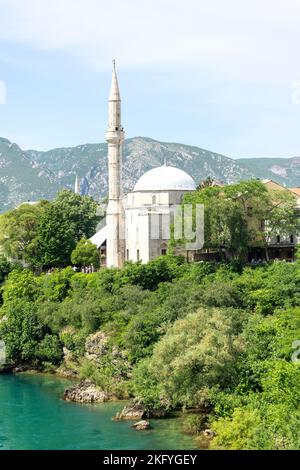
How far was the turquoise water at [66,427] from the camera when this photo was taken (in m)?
28.1

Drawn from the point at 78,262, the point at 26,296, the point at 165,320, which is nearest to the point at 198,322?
the point at 165,320

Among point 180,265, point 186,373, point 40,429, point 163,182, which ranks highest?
point 163,182

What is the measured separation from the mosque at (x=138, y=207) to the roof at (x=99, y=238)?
16.0 ft

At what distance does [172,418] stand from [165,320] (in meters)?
7.21

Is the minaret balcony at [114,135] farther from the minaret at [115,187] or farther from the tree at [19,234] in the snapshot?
the tree at [19,234]

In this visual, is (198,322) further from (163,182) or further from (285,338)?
(163,182)

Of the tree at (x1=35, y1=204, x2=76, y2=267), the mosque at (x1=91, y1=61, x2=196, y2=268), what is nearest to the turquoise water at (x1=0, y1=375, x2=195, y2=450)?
the mosque at (x1=91, y1=61, x2=196, y2=268)

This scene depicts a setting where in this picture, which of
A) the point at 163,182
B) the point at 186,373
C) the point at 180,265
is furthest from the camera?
the point at 163,182

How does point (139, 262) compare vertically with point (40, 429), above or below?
above

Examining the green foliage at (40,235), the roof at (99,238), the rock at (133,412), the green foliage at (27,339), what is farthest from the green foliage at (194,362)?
the roof at (99,238)

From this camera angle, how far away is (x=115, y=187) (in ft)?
170

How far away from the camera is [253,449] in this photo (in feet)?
81.3

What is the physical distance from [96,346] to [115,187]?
1492 centimetres

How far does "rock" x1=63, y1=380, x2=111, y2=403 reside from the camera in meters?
34.8
